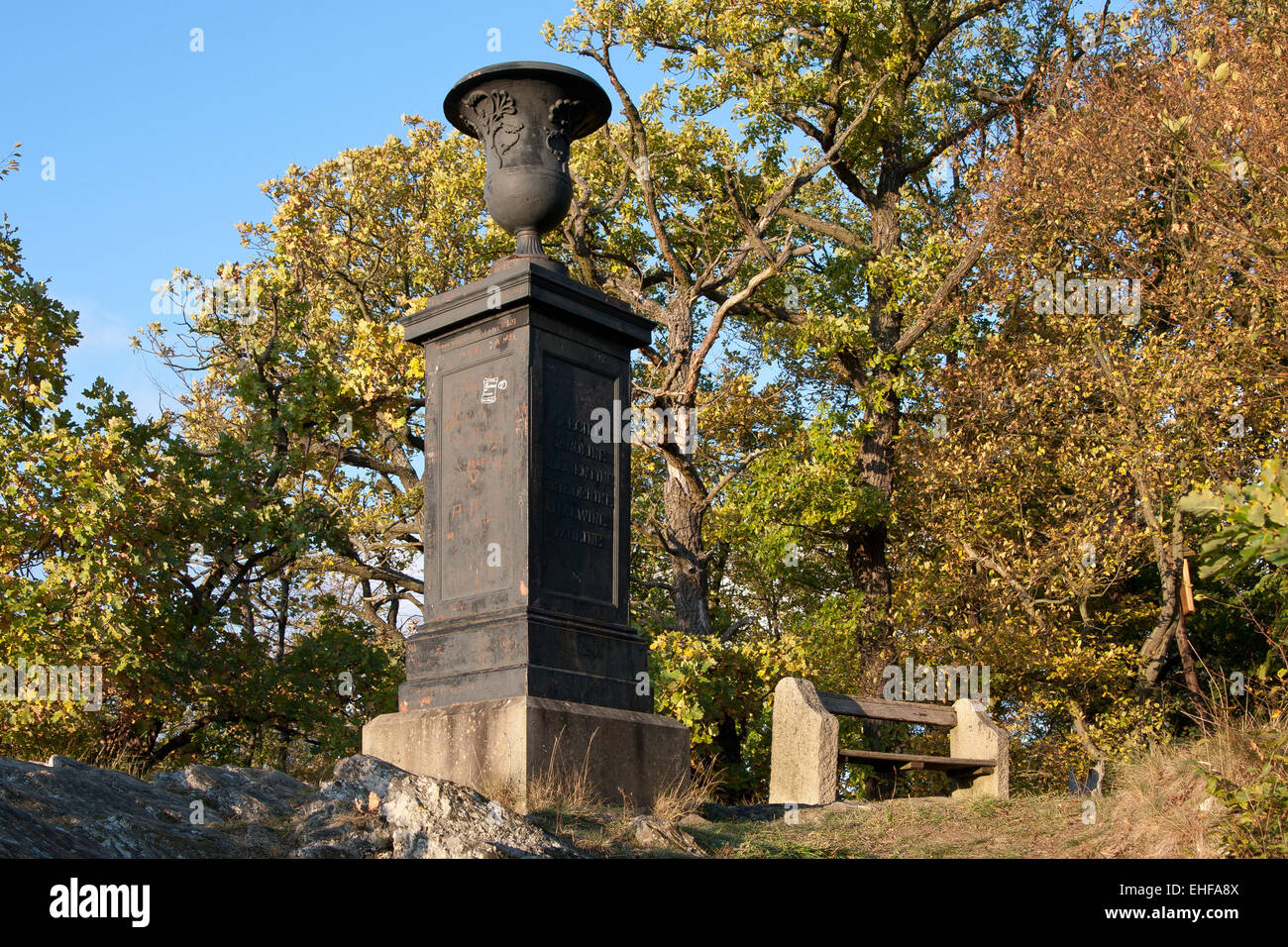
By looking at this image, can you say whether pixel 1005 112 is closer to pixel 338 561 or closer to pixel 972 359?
pixel 972 359

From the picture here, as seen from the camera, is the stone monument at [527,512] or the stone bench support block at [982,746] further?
the stone bench support block at [982,746]

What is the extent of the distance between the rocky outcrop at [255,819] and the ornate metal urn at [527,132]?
14.6 feet

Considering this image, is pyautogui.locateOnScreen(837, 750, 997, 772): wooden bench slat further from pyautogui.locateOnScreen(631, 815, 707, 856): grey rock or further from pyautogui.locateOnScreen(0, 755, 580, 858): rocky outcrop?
pyautogui.locateOnScreen(0, 755, 580, 858): rocky outcrop

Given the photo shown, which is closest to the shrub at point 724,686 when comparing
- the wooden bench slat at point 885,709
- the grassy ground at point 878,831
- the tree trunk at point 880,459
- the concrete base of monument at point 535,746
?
the wooden bench slat at point 885,709

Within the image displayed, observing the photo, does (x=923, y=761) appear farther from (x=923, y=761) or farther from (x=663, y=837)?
(x=663, y=837)

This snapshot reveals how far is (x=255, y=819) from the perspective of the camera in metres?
6.20

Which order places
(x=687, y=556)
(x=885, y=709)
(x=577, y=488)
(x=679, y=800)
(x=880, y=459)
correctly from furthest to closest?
(x=880, y=459)
(x=687, y=556)
(x=885, y=709)
(x=577, y=488)
(x=679, y=800)

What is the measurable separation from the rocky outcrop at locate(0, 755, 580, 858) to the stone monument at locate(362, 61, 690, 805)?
1.78 m

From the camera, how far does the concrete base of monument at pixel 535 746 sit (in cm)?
782

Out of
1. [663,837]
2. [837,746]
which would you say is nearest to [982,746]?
[837,746]

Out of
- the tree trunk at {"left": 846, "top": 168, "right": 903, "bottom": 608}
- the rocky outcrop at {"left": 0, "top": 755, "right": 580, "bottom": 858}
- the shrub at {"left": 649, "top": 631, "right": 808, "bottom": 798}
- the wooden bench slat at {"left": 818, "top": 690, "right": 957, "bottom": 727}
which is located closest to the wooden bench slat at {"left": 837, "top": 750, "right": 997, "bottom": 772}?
the wooden bench slat at {"left": 818, "top": 690, "right": 957, "bottom": 727}

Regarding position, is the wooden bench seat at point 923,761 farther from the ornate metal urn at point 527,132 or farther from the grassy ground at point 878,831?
the ornate metal urn at point 527,132

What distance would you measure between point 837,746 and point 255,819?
21.4ft

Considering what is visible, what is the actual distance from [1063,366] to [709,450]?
8.54 meters
